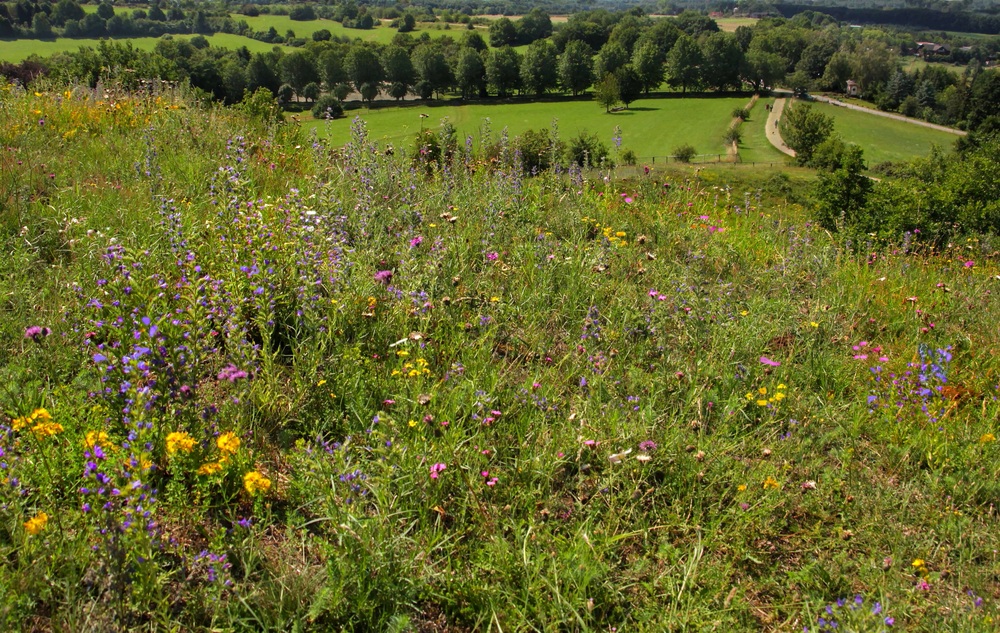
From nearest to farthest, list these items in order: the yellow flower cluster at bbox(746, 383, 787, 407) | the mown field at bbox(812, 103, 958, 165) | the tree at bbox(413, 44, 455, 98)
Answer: the yellow flower cluster at bbox(746, 383, 787, 407) < the mown field at bbox(812, 103, 958, 165) < the tree at bbox(413, 44, 455, 98)

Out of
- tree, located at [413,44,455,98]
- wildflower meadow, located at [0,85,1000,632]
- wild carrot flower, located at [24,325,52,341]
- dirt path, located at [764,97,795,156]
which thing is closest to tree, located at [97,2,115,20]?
tree, located at [413,44,455,98]

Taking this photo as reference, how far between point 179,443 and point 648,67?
420ft

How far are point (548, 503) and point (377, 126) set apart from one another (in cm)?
7119

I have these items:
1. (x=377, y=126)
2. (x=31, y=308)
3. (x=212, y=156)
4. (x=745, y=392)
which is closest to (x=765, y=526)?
(x=745, y=392)

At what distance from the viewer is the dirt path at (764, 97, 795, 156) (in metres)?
81.7

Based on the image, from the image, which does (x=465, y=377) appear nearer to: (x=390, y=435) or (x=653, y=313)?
(x=390, y=435)

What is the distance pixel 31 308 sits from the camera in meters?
3.64

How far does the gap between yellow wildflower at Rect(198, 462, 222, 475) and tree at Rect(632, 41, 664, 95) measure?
123 m

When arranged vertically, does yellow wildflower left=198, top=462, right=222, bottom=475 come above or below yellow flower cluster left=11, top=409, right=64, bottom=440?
below

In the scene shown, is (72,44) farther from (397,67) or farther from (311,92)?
(397,67)

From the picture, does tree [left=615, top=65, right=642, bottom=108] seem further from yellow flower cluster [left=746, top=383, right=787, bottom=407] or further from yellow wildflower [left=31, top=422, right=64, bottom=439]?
yellow wildflower [left=31, top=422, right=64, bottom=439]

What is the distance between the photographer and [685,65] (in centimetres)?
11850

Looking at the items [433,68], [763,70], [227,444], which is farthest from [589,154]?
[763,70]

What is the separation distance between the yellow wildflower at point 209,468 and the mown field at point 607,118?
63907mm
